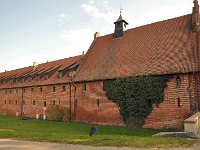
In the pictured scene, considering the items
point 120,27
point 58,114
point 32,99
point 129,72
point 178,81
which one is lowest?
point 58,114

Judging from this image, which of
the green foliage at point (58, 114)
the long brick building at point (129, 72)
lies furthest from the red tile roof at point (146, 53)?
the green foliage at point (58, 114)

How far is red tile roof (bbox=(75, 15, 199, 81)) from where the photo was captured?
22914 mm

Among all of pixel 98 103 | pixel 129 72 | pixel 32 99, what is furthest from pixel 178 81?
pixel 32 99

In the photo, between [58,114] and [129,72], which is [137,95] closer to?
[129,72]

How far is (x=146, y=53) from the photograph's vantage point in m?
26.1

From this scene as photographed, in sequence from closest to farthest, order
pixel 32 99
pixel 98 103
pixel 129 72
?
pixel 129 72
pixel 98 103
pixel 32 99

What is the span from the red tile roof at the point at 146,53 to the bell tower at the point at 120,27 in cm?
66

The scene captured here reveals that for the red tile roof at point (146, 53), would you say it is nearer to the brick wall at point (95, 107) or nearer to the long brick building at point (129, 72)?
the long brick building at point (129, 72)

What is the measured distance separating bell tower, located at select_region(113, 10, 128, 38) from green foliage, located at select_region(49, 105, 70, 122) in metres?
11.0

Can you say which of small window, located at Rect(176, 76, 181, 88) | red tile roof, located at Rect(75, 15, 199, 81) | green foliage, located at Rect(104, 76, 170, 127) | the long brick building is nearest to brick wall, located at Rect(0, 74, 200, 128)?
the long brick building

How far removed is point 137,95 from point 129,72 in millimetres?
2565

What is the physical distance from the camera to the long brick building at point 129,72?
71.6ft

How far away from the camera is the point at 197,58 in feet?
71.7

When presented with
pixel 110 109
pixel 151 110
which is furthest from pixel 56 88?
pixel 151 110
